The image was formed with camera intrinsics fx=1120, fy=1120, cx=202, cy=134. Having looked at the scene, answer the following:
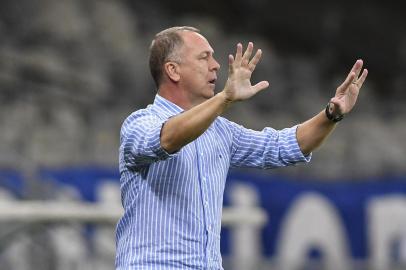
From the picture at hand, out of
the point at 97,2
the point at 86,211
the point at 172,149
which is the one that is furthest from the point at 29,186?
the point at 172,149

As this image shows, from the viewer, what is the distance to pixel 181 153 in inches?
184

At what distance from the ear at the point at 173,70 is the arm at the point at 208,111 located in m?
0.45

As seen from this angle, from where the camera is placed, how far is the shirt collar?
4.85 meters

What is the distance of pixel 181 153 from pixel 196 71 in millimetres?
379

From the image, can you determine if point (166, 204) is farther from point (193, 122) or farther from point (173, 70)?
point (173, 70)

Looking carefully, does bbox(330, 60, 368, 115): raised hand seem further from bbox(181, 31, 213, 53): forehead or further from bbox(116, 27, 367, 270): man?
bbox(181, 31, 213, 53): forehead

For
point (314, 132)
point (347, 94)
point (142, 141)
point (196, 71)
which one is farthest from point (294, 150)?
point (142, 141)

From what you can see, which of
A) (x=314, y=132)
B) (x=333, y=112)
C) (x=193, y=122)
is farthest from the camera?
(x=314, y=132)

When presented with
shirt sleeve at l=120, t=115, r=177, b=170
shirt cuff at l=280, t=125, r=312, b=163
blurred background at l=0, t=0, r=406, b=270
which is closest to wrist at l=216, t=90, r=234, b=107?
shirt sleeve at l=120, t=115, r=177, b=170

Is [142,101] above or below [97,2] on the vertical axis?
below

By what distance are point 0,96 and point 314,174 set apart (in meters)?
4.27

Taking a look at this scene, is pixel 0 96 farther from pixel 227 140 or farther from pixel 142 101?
pixel 227 140

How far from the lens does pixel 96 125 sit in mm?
15070

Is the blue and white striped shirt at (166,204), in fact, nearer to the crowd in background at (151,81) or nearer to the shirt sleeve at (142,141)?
the shirt sleeve at (142,141)
